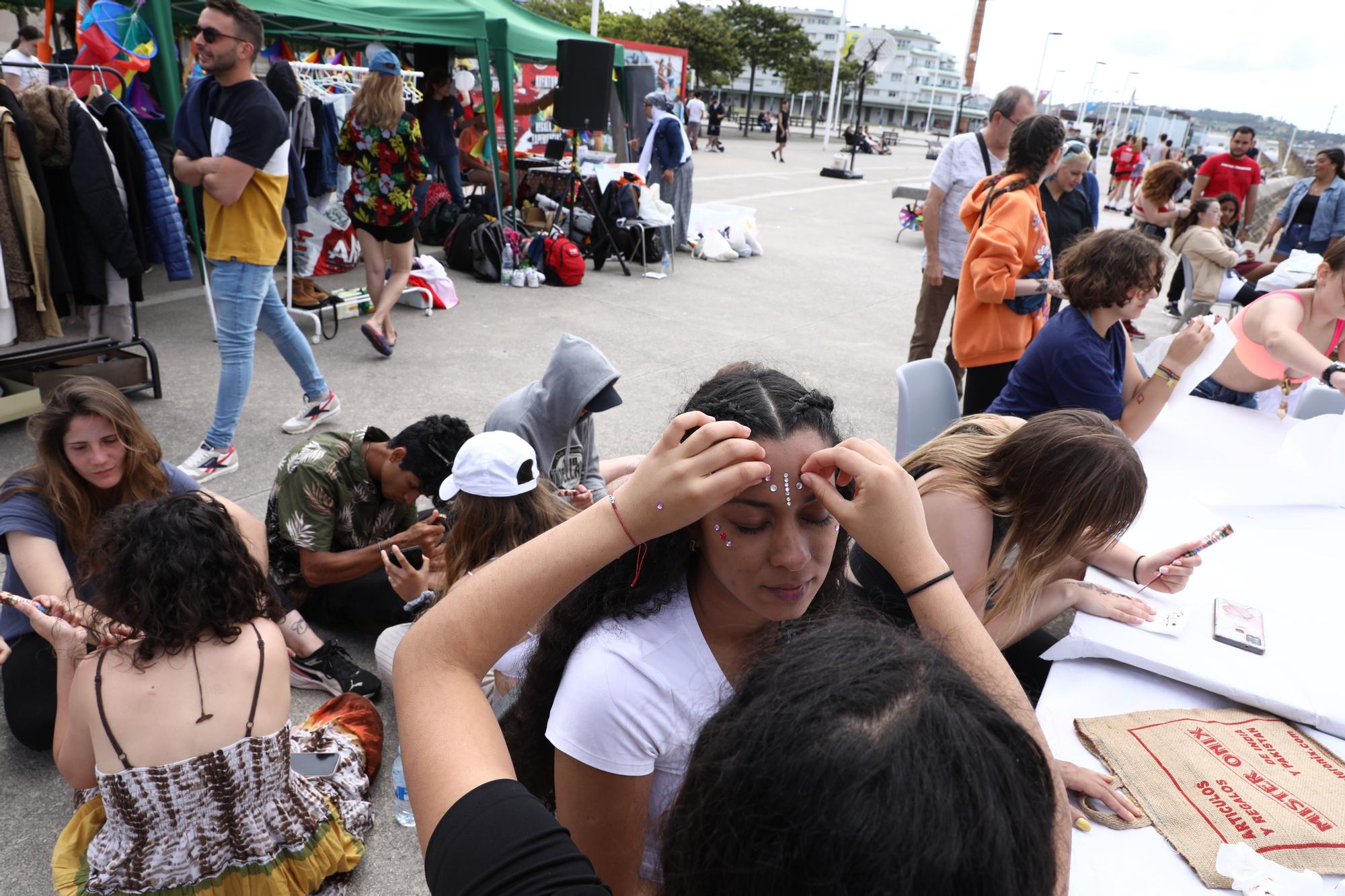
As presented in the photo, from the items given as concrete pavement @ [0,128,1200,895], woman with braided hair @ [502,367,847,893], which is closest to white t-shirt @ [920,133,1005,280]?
concrete pavement @ [0,128,1200,895]

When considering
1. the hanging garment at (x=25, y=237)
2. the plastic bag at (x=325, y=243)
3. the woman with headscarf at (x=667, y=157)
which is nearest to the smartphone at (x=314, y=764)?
the hanging garment at (x=25, y=237)

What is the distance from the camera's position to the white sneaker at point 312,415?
4.54 m

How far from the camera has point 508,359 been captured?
6.03m

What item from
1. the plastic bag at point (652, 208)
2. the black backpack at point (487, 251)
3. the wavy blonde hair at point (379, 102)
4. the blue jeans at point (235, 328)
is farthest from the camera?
the plastic bag at point (652, 208)

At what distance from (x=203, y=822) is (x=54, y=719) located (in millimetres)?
925

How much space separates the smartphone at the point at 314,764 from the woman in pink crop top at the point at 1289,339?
12.5ft

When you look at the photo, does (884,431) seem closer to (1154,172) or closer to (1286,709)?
(1286,709)

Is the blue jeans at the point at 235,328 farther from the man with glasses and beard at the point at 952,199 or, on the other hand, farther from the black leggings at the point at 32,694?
the man with glasses and beard at the point at 952,199

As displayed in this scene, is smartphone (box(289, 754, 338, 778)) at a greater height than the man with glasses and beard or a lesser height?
lesser

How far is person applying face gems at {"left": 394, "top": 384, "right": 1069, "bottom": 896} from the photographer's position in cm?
63

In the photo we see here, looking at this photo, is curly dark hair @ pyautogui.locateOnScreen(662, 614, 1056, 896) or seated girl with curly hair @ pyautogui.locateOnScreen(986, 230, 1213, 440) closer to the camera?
curly dark hair @ pyautogui.locateOnScreen(662, 614, 1056, 896)

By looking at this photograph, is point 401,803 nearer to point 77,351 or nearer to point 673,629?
point 673,629

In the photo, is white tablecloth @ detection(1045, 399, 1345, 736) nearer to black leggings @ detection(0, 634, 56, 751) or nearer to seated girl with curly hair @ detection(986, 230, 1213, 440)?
seated girl with curly hair @ detection(986, 230, 1213, 440)

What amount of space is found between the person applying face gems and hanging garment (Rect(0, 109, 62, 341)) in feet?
15.1
